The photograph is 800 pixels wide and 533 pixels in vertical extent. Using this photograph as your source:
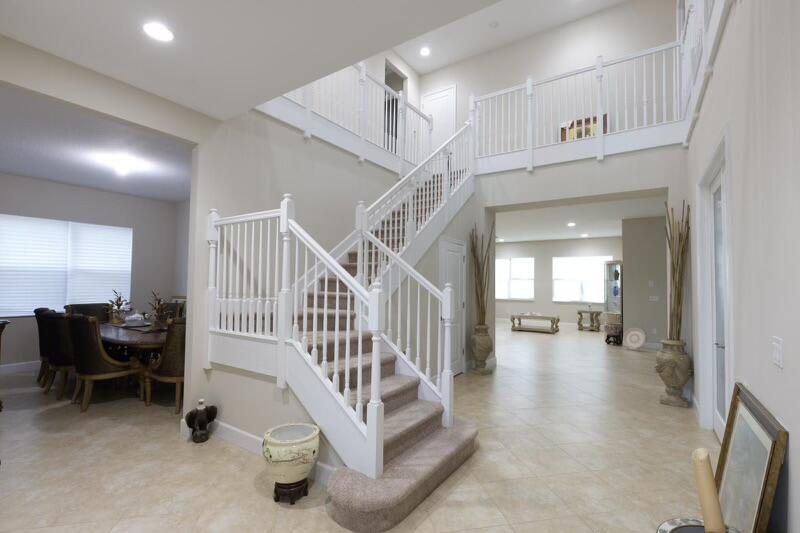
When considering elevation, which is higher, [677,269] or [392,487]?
[677,269]

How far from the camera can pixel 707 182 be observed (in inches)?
137

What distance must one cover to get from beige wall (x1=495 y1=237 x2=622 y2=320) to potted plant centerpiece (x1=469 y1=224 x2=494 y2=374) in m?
7.17

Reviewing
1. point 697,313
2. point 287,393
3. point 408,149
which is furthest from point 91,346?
point 697,313

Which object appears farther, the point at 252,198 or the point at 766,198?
the point at 252,198

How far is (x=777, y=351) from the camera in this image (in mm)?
1665

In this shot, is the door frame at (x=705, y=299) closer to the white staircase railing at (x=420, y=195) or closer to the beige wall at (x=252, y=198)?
the white staircase railing at (x=420, y=195)

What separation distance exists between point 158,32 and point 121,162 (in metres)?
3.50

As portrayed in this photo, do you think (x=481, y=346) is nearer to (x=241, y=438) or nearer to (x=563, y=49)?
(x=241, y=438)

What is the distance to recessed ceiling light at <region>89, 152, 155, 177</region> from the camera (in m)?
4.76

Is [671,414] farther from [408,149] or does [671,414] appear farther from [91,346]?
[91,346]

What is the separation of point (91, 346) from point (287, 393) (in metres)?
2.64

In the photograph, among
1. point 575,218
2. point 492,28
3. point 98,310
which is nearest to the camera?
point 98,310

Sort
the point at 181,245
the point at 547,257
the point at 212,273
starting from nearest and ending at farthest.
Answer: the point at 212,273, the point at 181,245, the point at 547,257

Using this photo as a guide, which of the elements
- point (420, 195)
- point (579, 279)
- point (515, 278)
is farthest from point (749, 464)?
point (515, 278)
